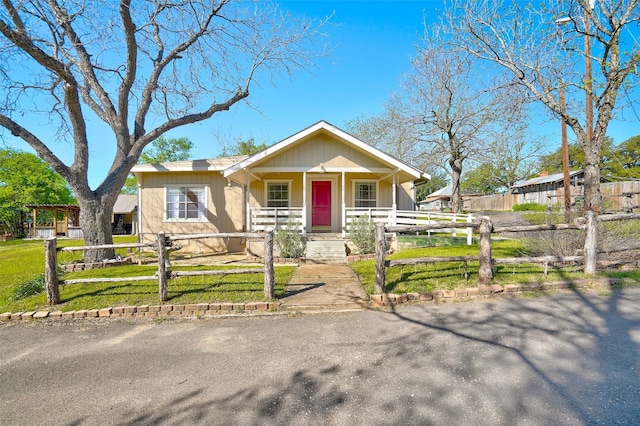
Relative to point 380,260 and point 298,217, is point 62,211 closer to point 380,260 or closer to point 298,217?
point 298,217

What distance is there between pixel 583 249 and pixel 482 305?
2880mm

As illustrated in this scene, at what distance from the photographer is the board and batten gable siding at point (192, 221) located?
11.9 meters

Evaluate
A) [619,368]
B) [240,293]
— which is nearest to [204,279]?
[240,293]

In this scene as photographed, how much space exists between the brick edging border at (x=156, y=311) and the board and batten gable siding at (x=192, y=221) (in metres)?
6.97

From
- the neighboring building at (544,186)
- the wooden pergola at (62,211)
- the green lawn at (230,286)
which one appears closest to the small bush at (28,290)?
the green lawn at (230,286)

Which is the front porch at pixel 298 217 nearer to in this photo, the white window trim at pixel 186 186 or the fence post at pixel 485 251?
the white window trim at pixel 186 186

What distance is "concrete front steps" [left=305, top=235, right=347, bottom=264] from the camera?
964cm

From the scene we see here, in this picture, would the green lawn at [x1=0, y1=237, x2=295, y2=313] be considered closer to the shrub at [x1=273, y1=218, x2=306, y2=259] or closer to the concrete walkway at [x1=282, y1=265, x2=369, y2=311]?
the concrete walkway at [x1=282, y1=265, x2=369, y2=311]

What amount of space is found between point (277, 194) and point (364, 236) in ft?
15.2

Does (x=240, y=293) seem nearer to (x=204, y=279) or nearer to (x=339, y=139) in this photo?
(x=204, y=279)

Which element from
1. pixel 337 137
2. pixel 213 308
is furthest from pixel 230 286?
pixel 337 137

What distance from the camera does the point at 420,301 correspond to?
16.7 ft

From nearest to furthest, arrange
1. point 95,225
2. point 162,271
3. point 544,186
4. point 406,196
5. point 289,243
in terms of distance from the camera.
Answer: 1. point 162,271
2. point 95,225
3. point 289,243
4. point 406,196
5. point 544,186

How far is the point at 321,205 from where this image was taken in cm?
1275
